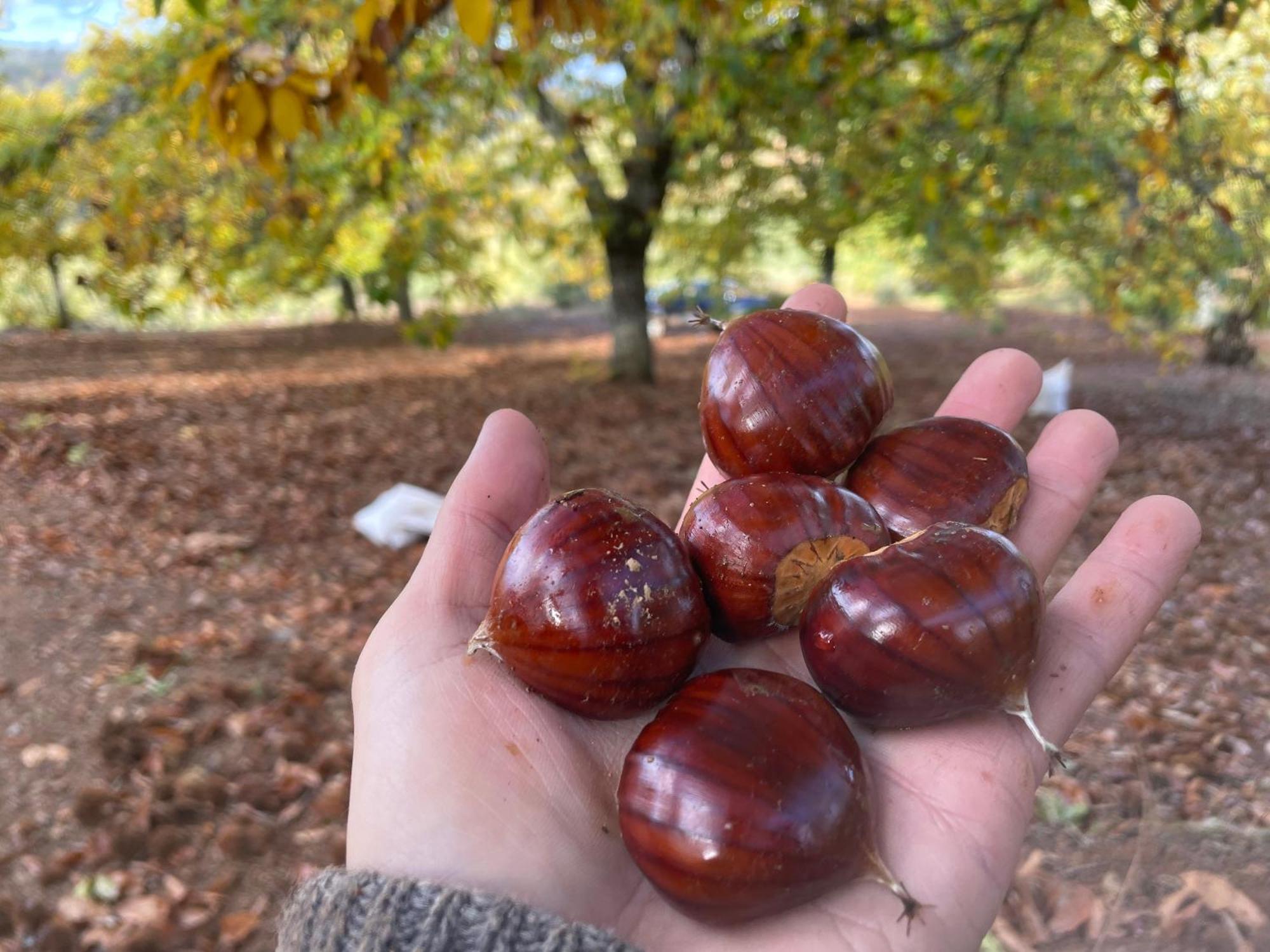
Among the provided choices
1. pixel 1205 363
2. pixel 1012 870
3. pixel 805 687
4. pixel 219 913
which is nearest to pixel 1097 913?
pixel 1012 870

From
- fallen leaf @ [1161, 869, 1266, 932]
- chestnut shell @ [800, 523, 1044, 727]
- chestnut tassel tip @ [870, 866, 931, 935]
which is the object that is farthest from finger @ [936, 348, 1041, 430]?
chestnut tassel tip @ [870, 866, 931, 935]

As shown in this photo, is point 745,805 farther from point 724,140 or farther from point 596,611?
point 724,140

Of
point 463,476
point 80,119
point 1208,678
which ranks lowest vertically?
point 1208,678

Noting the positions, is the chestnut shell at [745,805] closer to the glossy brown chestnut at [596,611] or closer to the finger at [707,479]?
the glossy brown chestnut at [596,611]

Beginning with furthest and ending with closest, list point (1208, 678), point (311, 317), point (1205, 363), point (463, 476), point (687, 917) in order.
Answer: point (311, 317) → point (1205, 363) → point (1208, 678) → point (463, 476) → point (687, 917)

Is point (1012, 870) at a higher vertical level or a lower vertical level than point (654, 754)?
lower

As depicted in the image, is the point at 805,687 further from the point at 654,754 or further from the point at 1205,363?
the point at 1205,363

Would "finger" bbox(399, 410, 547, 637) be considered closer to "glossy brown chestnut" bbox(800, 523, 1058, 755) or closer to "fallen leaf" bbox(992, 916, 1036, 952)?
"glossy brown chestnut" bbox(800, 523, 1058, 755)

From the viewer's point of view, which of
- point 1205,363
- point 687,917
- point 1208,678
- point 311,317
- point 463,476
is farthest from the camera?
point 311,317
